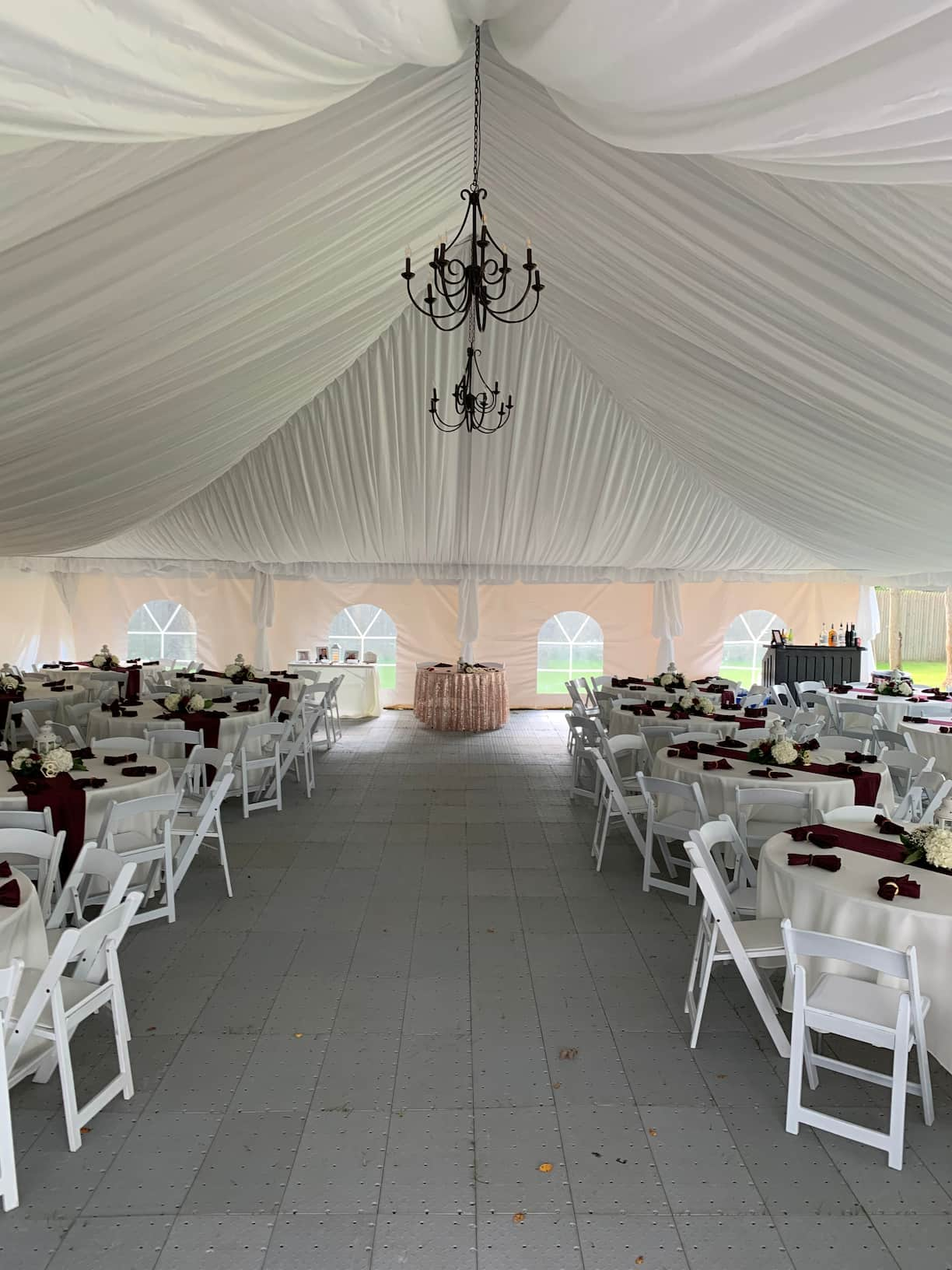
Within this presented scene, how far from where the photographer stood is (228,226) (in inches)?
158

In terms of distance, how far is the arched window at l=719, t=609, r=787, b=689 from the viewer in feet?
53.0

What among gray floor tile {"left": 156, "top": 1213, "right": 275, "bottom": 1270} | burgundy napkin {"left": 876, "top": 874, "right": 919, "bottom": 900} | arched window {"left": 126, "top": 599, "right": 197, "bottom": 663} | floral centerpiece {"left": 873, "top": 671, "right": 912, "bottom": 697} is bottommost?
gray floor tile {"left": 156, "top": 1213, "right": 275, "bottom": 1270}

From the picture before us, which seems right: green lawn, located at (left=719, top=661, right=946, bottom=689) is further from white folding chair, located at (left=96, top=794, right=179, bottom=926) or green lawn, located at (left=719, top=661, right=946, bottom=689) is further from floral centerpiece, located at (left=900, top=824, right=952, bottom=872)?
white folding chair, located at (left=96, top=794, right=179, bottom=926)

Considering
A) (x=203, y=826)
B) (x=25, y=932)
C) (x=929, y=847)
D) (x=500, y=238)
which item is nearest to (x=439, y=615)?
(x=500, y=238)

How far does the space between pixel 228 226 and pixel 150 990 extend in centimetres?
385

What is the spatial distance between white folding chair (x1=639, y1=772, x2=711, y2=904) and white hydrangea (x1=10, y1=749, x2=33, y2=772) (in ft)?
13.1

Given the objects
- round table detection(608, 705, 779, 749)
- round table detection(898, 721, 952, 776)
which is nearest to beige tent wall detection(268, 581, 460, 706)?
round table detection(608, 705, 779, 749)

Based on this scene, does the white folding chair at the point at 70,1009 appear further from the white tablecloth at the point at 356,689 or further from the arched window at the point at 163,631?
the arched window at the point at 163,631

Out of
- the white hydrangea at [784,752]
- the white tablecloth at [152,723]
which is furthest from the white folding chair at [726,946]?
the white tablecloth at [152,723]

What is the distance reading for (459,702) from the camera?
1288cm

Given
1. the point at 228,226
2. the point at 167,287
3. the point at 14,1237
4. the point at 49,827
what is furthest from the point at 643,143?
the point at 49,827

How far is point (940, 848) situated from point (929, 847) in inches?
2.1

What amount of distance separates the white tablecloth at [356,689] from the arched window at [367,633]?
137 centimetres

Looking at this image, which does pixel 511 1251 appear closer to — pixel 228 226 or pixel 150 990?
pixel 150 990
